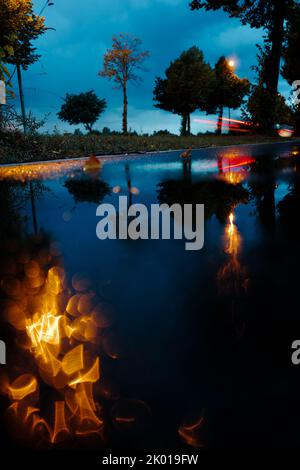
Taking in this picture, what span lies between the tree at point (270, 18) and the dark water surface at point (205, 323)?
961 inches

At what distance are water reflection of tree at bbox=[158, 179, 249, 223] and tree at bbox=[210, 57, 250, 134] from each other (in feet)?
179

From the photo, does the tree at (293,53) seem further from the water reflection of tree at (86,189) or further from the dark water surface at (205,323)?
the dark water surface at (205,323)

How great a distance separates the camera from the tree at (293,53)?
26175mm

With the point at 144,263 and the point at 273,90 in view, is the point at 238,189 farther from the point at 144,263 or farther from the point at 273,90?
the point at 273,90

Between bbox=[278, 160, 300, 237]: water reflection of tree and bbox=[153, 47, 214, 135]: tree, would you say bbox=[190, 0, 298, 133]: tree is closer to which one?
bbox=[278, 160, 300, 237]: water reflection of tree

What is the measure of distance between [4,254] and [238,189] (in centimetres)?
421

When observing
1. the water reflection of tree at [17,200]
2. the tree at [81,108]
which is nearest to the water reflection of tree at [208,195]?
the water reflection of tree at [17,200]

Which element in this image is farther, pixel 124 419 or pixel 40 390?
pixel 40 390

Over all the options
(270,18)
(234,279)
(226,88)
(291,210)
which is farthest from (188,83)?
(234,279)

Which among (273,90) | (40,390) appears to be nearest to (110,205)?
(40,390)

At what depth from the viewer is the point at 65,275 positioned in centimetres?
242

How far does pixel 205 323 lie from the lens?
1.70m

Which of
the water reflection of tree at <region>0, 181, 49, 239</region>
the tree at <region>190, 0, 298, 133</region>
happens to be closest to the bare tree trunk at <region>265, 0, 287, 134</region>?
the tree at <region>190, 0, 298, 133</region>

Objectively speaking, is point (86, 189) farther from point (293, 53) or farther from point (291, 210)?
point (293, 53)
